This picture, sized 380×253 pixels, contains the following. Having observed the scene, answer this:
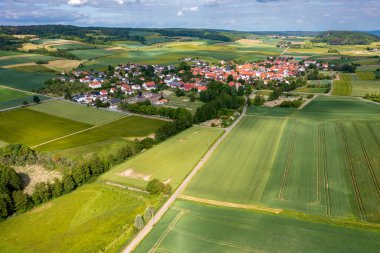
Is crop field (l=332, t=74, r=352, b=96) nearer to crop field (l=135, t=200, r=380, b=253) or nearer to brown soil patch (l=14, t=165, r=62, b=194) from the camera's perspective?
crop field (l=135, t=200, r=380, b=253)

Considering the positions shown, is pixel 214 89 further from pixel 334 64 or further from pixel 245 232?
pixel 334 64

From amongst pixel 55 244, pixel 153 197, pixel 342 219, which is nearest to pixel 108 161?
pixel 153 197

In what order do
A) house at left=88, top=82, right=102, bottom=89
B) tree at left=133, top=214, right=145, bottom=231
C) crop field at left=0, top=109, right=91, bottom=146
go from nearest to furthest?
tree at left=133, top=214, right=145, bottom=231, crop field at left=0, top=109, right=91, bottom=146, house at left=88, top=82, right=102, bottom=89

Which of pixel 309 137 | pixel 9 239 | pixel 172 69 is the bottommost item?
pixel 9 239

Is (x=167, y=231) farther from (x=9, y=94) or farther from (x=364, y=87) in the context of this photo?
(x=364, y=87)

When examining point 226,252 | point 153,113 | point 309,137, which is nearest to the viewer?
point 226,252

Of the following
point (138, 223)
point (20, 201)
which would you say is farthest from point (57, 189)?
→ point (138, 223)

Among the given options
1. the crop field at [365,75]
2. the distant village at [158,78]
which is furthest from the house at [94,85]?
the crop field at [365,75]

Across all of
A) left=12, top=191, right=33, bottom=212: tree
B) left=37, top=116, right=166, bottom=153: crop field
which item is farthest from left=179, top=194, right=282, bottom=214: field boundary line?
left=37, top=116, right=166, bottom=153: crop field
